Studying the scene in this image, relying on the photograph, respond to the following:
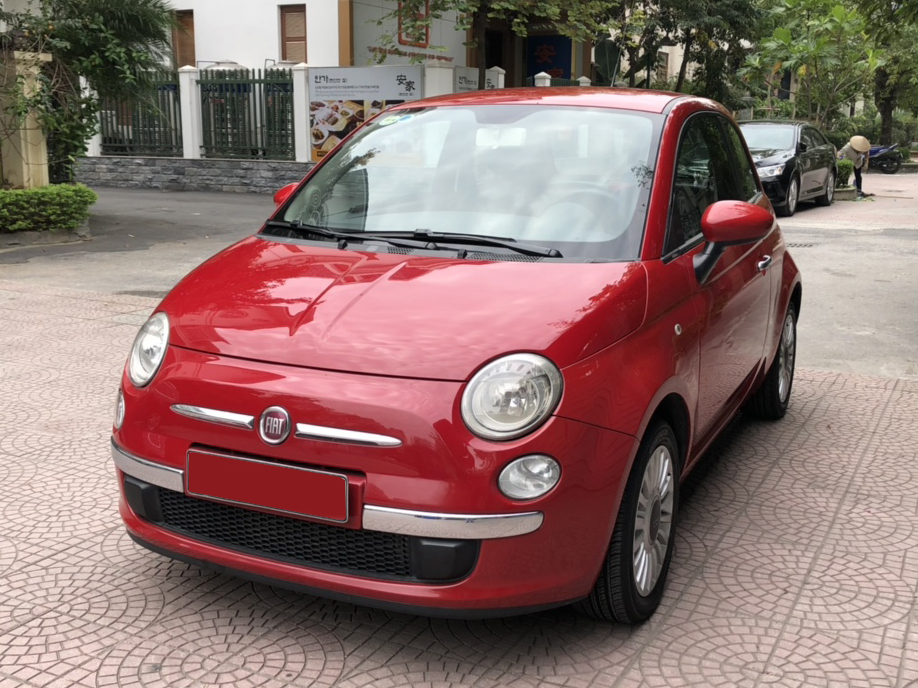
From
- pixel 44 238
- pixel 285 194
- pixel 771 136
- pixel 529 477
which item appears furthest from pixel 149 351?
pixel 771 136

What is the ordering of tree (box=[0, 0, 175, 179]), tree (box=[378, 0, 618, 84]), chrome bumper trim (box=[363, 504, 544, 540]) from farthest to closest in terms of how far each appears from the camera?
tree (box=[378, 0, 618, 84]) → tree (box=[0, 0, 175, 179]) → chrome bumper trim (box=[363, 504, 544, 540])

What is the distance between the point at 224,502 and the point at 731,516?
86.5 inches

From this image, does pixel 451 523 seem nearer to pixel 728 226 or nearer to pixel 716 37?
pixel 728 226

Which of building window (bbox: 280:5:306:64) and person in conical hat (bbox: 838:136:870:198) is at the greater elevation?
building window (bbox: 280:5:306:64)

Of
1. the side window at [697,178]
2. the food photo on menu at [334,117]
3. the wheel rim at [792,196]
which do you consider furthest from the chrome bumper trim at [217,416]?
the food photo on menu at [334,117]

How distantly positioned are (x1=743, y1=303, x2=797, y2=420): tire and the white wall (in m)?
18.7

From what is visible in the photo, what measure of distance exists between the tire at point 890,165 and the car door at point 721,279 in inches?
1321

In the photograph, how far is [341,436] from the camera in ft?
8.55

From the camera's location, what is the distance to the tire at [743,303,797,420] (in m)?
5.15

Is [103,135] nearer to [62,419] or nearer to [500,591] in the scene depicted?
[62,419]

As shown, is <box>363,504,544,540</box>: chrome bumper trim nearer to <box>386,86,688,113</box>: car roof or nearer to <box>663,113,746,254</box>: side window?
<box>663,113,746,254</box>: side window

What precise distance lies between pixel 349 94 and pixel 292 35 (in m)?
4.66

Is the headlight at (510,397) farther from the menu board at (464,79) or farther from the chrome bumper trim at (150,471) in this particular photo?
the menu board at (464,79)

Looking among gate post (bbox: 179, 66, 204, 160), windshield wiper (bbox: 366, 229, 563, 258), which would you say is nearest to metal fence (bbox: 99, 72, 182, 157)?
gate post (bbox: 179, 66, 204, 160)
